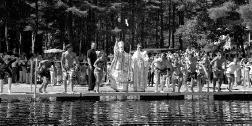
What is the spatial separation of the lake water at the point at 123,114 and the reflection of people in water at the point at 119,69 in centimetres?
404

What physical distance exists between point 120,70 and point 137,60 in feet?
3.91

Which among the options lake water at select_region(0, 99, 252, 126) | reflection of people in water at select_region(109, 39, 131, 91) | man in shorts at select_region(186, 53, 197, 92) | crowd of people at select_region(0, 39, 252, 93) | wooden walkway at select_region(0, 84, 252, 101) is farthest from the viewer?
reflection of people in water at select_region(109, 39, 131, 91)

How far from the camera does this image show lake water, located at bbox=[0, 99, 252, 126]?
53.6ft

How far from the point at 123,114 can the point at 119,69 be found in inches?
351

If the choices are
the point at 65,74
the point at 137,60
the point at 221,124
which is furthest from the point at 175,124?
the point at 137,60

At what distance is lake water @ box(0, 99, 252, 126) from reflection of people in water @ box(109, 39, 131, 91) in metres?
4.04

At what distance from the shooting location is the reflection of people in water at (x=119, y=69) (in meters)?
27.3

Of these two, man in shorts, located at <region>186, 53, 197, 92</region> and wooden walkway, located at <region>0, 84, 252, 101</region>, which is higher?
man in shorts, located at <region>186, 53, 197, 92</region>

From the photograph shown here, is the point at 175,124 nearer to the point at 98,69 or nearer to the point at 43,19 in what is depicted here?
the point at 98,69

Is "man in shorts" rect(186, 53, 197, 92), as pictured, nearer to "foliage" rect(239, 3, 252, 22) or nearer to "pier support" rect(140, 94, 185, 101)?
"pier support" rect(140, 94, 185, 101)

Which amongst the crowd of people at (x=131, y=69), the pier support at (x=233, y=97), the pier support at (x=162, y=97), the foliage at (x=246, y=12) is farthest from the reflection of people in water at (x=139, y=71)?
the foliage at (x=246, y=12)

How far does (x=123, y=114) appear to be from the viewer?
61.4 feet

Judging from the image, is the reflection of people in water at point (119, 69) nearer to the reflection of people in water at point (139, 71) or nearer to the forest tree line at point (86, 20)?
the reflection of people in water at point (139, 71)

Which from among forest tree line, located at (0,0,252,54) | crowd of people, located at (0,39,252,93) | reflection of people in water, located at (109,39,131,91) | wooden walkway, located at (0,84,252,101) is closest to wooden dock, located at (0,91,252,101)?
wooden walkway, located at (0,84,252,101)
